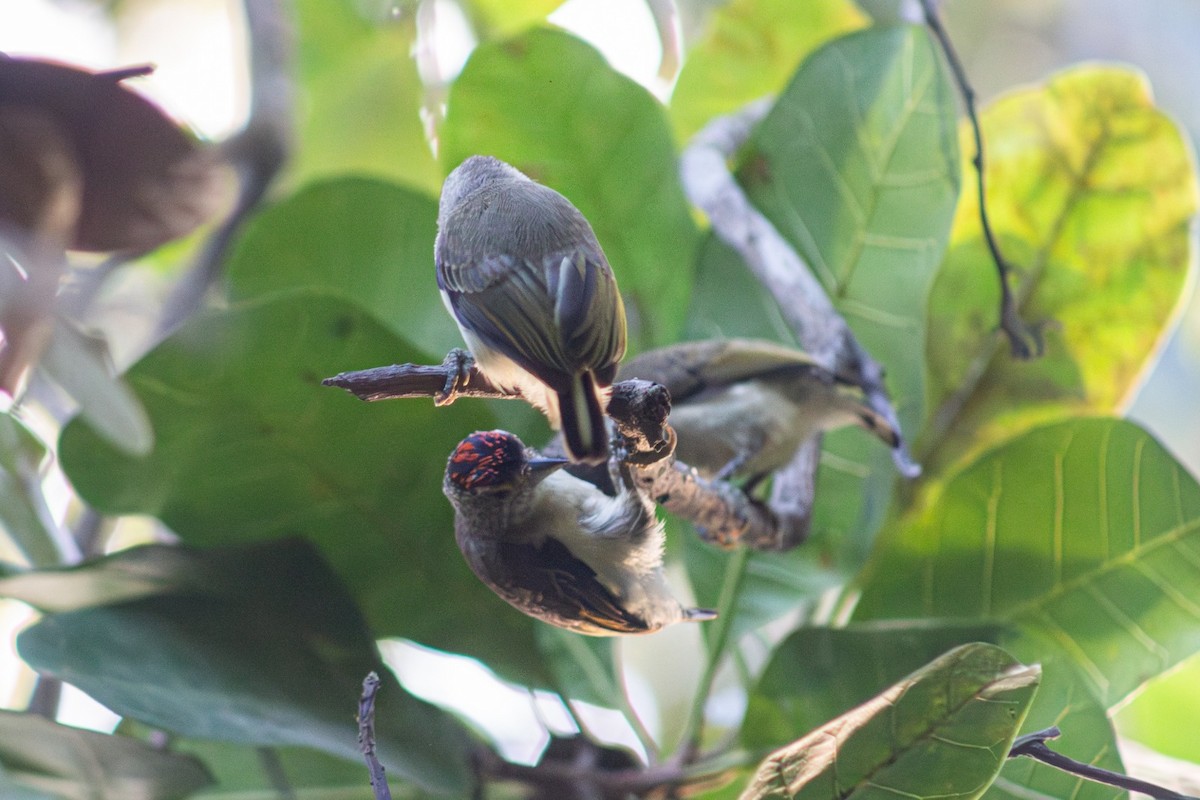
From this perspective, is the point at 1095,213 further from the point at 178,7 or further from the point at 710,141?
the point at 178,7

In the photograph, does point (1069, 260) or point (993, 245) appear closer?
point (993, 245)

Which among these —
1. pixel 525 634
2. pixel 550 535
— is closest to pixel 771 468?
pixel 525 634

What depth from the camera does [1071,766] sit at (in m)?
0.63

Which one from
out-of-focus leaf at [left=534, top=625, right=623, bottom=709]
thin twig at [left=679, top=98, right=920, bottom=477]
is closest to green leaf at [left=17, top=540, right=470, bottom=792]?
out-of-focus leaf at [left=534, top=625, right=623, bottom=709]

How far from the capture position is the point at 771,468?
33.2 inches

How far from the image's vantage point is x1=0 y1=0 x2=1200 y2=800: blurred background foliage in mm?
740

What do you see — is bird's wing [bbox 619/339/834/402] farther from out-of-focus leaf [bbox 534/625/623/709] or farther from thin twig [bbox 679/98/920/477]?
out-of-focus leaf [bbox 534/625/623/709]

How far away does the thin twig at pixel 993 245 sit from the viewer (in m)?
0.86

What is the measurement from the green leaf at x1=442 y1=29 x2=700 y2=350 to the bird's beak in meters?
0.25

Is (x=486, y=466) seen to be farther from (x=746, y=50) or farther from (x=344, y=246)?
(x=746, y=50)

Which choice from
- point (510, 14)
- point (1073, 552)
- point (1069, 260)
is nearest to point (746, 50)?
point (510, 14)

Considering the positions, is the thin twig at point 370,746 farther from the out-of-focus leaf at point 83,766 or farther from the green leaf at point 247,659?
the out-of-focus leaf at point 83,766

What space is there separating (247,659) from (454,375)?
432mm

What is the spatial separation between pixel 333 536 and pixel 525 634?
186mm
